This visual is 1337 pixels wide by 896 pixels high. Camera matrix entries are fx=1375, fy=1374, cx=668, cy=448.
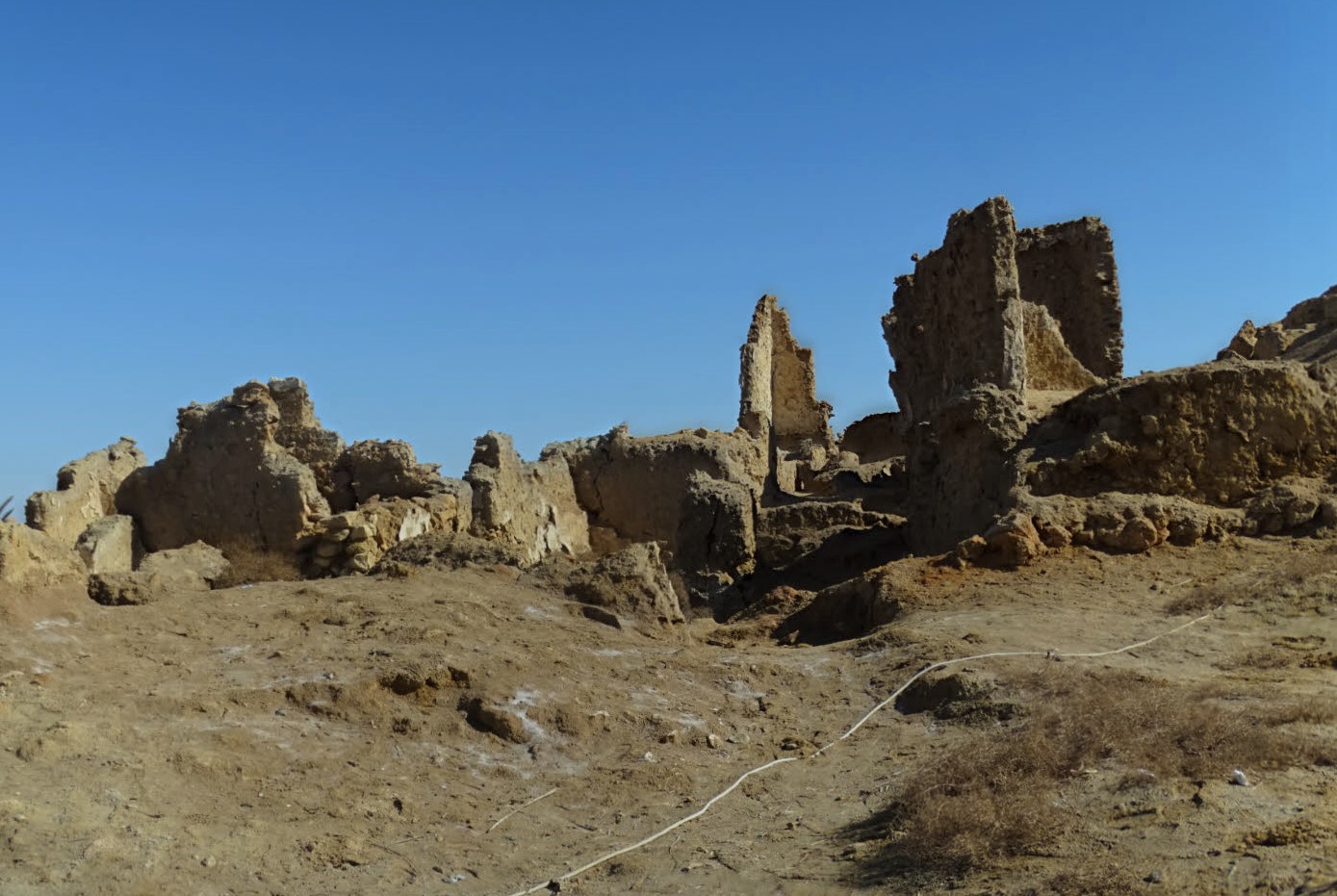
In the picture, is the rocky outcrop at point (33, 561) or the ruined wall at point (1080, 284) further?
the ruined wall at point (1080, 284)

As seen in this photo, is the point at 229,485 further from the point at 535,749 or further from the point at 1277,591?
the point at 1277,591

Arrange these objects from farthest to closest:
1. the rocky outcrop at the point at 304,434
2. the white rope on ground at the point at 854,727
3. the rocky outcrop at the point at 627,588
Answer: the rocky outcrop at the point at 304,434, the rocky outcrop at the point at 627,588, the white rope on ground at the point at 854,727

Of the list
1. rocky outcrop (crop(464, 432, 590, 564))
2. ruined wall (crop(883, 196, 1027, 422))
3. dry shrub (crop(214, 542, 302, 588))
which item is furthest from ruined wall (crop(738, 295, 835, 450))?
dry shrub (crop(214, 542, 302, 588))

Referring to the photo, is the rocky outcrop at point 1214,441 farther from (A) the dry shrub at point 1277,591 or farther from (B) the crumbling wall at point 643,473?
(B) the crumbling wall at point 643,473

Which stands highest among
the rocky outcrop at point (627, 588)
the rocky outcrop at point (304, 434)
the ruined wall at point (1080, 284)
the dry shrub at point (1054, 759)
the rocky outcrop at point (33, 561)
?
the ruined wall at point (1080, 284)

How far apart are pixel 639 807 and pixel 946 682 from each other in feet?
7.76

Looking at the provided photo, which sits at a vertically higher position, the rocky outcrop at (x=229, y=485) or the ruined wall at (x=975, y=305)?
the ruined wall at (x=975, y=305)

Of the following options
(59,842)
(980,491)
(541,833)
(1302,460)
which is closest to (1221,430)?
(1302,460)

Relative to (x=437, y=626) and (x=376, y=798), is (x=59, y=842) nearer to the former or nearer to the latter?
(x=376, y=798)

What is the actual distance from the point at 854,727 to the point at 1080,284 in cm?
1523

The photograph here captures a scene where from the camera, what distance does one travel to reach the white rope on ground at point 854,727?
229 inches

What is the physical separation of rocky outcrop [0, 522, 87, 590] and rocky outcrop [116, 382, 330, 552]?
6610 millimetres

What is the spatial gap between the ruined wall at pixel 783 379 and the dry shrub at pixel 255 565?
42.3ft

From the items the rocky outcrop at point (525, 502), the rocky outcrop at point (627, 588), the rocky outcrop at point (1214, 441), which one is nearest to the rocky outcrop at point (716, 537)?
the rocky outcrop at point (525, 502)
